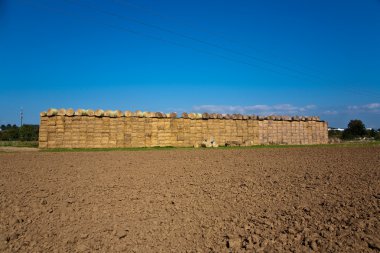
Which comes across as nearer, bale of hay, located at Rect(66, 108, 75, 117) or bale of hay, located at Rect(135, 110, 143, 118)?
bale of hay, located at Rect(66, 108, 75, 117)

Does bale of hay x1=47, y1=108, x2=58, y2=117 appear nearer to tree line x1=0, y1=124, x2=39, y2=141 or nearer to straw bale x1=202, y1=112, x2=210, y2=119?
straw bale x1=202, y1=112, x2=210, y2=119

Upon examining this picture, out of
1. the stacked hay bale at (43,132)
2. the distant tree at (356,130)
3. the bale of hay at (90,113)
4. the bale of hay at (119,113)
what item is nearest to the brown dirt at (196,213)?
the stacked hay bale at (43,132)

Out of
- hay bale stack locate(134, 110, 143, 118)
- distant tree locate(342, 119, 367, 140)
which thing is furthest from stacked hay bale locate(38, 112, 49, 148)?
distant tree locate(342, 119, 367, 140)

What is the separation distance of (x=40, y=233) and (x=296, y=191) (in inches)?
213

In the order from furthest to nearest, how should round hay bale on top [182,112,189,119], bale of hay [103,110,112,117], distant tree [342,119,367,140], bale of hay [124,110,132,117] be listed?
1. distant tree [342,119,367,140]
2. round hay bale on top [182,112,189,119]
3. bale of hay [124,110,132,117]
4. bale of hay [103,110,112,117]

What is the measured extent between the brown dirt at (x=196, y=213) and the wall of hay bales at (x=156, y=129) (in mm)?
15625

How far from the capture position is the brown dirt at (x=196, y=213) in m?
5.31

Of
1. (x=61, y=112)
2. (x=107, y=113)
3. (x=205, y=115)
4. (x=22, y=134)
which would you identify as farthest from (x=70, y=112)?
(x=22, y=134)

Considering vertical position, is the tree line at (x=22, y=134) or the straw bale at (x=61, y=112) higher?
the straw bale at (x=61, y=112)

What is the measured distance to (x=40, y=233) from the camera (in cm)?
610

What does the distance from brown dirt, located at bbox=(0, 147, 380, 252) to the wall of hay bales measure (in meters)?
15.6

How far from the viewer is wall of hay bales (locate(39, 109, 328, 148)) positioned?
986 inches

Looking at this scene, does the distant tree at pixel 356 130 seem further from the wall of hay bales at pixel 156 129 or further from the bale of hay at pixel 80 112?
the bale of hay at pixel 80 112

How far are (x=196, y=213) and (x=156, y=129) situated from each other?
21.8 m
